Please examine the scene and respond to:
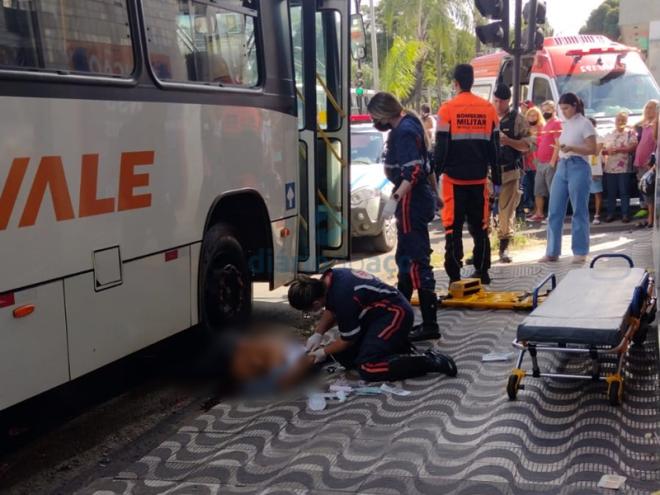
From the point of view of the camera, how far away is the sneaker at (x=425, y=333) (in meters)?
6.53

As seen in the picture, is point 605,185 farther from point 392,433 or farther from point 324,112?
point 392,433

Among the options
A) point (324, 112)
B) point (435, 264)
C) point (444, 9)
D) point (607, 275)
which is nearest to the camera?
point (607, 275)

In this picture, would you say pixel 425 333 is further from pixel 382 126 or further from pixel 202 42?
pixel 202 42

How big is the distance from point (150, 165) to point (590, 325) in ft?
8.98

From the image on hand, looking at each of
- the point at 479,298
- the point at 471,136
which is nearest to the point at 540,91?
the point at 471,136

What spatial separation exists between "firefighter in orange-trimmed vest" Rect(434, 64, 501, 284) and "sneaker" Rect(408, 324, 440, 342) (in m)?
1.41

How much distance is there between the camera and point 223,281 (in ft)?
21.0

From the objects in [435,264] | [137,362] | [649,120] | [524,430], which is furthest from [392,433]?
[649,120]

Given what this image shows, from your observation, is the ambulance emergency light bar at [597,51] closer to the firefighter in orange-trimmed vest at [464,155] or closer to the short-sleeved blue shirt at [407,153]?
the firefighter in orange-trimmed vest at [464,155]

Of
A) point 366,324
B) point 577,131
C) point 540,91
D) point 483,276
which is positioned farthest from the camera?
point 540,91

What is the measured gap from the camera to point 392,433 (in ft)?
15.6

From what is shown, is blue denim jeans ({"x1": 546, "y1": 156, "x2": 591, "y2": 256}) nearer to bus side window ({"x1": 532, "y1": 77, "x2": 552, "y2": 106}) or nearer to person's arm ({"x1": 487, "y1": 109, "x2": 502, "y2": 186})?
person's arm ({"x1": 487, "y1": 109, "x2": 502, "y2": 186})

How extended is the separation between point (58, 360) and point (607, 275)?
3.72 metres

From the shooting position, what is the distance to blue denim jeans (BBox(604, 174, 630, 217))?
1272 cm
